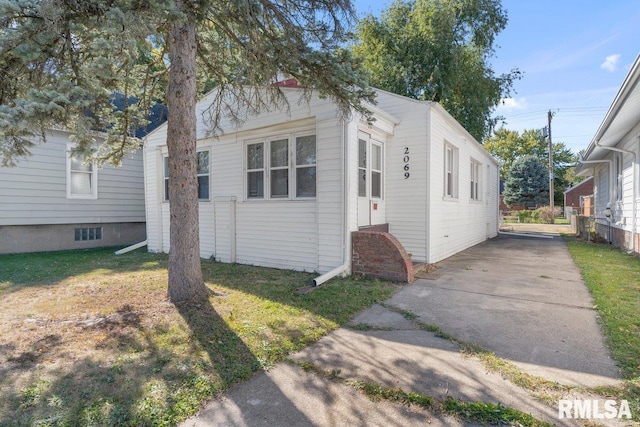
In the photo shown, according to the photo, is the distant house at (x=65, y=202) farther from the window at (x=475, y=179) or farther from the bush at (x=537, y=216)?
the bush at (x=537, y=216)

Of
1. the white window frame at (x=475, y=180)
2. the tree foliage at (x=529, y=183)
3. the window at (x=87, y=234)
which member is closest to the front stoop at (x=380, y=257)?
the white window frame at (x=475, y=180)

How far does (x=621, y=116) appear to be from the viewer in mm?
7242

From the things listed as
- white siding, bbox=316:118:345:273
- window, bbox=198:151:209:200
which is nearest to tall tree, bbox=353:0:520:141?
window, bbox=198:151:209:200

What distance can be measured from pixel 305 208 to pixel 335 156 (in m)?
1.26

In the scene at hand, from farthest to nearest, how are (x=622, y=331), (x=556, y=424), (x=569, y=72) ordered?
(x=569, y=72) < (x=622, y=331) < (x=556, y=424)

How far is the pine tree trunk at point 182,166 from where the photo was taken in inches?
181

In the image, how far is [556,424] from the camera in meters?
2.16

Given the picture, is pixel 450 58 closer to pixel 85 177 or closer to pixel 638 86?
pixel 638 86

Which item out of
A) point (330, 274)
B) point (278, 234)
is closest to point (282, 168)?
point (278, 234)

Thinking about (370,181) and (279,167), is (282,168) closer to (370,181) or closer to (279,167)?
(279,167)

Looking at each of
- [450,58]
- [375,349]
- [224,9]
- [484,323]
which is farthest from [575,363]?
[450,58]

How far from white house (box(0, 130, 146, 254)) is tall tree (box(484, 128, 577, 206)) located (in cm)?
4120

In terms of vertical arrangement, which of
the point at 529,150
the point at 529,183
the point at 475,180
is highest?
the point at 529,150

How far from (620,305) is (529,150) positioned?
45167 mm
